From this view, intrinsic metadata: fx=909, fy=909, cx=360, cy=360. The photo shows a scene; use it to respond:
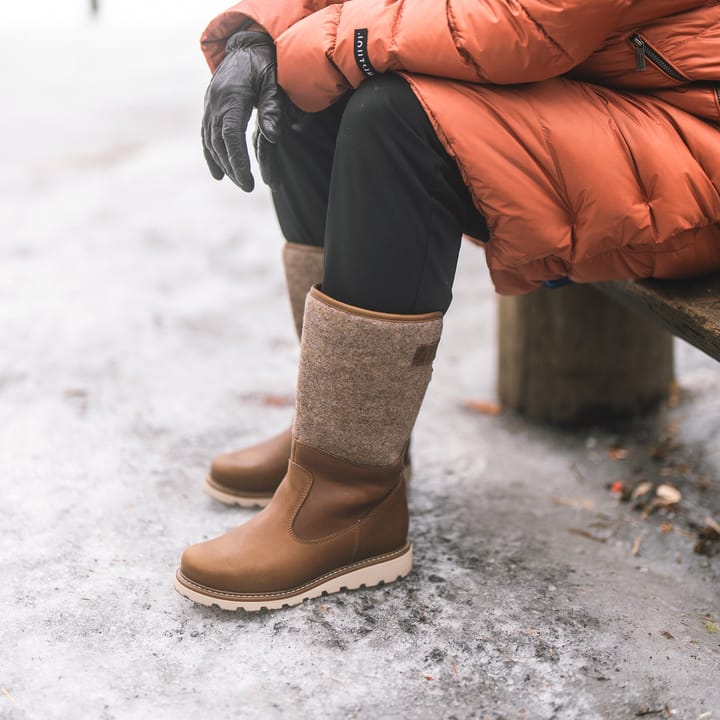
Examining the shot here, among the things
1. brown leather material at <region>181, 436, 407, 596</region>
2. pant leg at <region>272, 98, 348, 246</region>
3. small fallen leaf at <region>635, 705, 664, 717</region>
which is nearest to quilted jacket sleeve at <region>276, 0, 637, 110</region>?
pant leg at <region>272, 98, 348, 246</region>

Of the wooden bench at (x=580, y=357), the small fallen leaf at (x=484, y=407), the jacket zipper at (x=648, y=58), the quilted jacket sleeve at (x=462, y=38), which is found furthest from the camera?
the small fallen leaf at (x=484, y=407)

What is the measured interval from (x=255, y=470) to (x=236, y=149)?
0.64 meters

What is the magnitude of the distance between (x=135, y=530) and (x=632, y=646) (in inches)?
34.2

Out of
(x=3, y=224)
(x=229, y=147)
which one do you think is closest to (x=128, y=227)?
(x=3, y=224)

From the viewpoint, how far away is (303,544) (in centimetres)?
142

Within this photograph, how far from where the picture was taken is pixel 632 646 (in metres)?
1.35

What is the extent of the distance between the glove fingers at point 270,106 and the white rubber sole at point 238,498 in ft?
2.29

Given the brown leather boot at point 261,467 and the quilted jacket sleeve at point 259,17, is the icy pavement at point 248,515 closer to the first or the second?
the brown leather boot at point 261,467

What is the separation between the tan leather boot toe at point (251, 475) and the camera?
1733 mm

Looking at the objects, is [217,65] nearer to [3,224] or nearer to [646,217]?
[646,217]

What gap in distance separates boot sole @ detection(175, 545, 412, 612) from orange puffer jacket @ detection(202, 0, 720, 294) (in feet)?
1.71

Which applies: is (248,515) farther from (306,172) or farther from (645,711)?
(645,711)

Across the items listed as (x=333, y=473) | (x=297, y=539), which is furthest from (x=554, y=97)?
(x=297, y=539)

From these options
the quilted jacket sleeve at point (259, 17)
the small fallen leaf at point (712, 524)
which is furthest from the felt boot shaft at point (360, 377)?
the small fallen leaf at point (712, 524)
